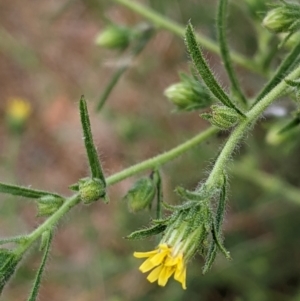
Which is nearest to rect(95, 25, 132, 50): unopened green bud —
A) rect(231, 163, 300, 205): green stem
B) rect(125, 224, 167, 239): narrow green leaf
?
rect(231, 163, 300, 205): green stem

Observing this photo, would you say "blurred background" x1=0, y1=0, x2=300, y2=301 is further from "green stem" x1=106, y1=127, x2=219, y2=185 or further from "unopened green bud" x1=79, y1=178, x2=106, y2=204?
"unopened green bud" x1=79, y1=178, x2=106, y2=204

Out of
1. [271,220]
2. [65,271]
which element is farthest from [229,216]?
[65,271]

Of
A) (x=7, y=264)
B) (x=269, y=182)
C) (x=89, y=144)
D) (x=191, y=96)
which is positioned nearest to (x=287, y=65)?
(x=191, y=96)

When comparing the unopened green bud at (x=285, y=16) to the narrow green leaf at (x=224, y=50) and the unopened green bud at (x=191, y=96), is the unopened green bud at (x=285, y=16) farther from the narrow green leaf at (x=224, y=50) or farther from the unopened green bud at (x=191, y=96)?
the unopened green bud at (x=191, y=96)

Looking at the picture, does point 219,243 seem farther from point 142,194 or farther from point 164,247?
point 142,194

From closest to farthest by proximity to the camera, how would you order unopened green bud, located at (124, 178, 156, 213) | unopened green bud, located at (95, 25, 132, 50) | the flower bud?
unopened green bud, located at (124, 178, 156, 213), unopened green bud, located at (95, 25, 132, 50), the flower bud

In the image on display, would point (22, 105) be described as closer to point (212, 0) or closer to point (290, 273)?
point (212, 0)
